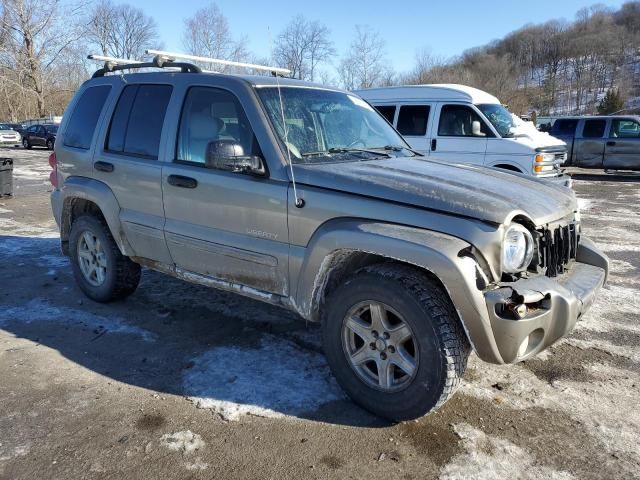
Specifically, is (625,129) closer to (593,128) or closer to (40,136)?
(593,128)

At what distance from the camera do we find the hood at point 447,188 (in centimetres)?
287

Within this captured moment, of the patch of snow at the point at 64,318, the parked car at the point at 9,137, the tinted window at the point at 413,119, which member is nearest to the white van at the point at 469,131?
the tinted window at the point at 413,119

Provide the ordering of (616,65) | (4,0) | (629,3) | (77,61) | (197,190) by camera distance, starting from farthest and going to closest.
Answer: (629,3) → (616,65) → (77,61) → (4,0) → (197,190)

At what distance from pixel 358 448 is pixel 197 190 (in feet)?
6.81

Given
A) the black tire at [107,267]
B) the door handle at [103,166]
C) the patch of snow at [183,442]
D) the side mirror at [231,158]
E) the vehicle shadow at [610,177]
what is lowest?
the vehicle shadow at [610,177]

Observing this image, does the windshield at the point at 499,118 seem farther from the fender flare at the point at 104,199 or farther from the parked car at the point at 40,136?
the parked car at the point at 40,136

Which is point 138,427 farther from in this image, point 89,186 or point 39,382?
point 89,186

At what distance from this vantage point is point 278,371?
12.1 ft

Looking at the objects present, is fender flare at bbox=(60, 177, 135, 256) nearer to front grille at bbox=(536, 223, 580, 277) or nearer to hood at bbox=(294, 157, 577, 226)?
hood at bbox=(294, 157, 577, 226)

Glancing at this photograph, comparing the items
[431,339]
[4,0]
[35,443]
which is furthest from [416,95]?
[4,0]

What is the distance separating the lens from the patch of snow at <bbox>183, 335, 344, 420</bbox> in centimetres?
324

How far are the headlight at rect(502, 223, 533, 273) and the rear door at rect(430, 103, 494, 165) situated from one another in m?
7.28

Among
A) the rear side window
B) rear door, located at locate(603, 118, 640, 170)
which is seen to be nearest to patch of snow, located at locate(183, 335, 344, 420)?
the rear side window

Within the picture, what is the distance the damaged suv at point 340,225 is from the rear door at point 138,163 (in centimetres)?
1
